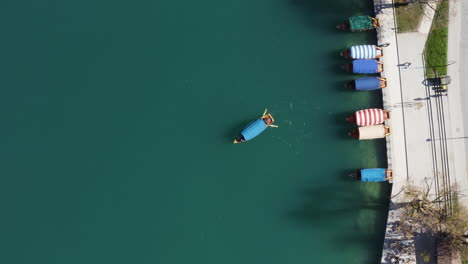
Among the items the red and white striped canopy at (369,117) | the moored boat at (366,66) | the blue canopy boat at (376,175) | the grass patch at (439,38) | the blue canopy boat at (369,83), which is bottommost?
the blue canopy boat at (376,175)

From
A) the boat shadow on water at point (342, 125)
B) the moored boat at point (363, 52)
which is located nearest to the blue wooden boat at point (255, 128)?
the boat shadow on water at point (342, 125)

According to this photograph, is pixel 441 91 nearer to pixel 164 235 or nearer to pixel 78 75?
pixel 164 235

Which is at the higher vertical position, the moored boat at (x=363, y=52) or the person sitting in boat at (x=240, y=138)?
the moored boat at (x=363, y=52)

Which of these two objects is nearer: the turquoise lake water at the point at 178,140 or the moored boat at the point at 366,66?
the moored boat at the point at 366,66

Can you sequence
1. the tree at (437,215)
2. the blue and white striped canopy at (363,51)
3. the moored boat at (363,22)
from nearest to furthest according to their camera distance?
the tree at (437,215), the blue and white striped canopy at (363,51), the moored boat at (363,22)

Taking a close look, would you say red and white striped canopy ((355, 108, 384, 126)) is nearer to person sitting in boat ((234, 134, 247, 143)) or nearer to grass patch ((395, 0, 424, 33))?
grass patch ((395, 0, 424, 33))

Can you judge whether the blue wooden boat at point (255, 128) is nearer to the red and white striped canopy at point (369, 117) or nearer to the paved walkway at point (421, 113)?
the red and white striped canopy at point (369, 117)

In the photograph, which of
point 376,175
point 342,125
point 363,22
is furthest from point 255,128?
point 363,22

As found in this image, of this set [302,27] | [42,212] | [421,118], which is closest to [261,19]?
[302,27]

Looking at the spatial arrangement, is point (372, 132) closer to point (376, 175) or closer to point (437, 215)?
point (376, 175)
